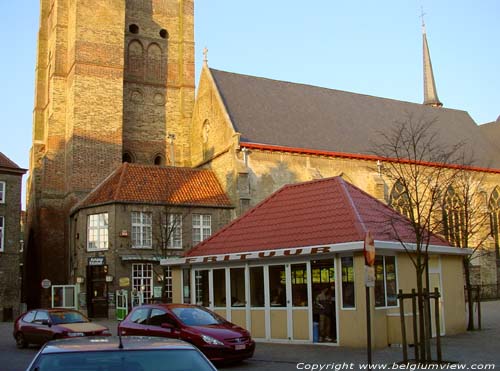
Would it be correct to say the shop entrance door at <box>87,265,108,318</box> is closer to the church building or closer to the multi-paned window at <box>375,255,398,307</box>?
the church building

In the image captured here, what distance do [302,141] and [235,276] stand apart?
19800 mm

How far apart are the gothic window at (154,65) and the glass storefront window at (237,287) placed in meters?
27.1

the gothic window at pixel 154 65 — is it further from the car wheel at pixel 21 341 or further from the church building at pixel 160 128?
the car wheel at pixel 21 341

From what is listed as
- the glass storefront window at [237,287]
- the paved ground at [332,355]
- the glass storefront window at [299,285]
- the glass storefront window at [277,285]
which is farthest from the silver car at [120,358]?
the glass storefront window at [237,287]

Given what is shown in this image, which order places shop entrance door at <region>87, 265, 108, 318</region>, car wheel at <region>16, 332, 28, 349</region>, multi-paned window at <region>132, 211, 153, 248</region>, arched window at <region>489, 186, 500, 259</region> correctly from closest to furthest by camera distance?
1. car wheel at <region>16, 332, 28, 349</region>
2. shop entrance door at <region>87, 265, 108, 318</region>
3. multi-paned window at <region>132, 211, 153, 248</region>
4. arched window at <region>489, 186, 500, 259</region>

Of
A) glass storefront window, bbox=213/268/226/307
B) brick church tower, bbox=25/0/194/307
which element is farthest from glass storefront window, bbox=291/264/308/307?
brick church tower, bbox=25/0/194/307

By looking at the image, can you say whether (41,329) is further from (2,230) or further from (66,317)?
(2,230)

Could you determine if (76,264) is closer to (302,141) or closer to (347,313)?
(302,141)

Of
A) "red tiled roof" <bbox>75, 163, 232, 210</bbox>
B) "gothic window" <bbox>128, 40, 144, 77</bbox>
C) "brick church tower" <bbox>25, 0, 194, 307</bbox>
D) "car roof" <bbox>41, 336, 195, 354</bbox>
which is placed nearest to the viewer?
"car roof" <bbox>41, 336, 195, 354</bbox>

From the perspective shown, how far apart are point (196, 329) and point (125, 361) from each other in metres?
9.21

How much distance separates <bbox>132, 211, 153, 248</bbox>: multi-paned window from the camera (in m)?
33.9

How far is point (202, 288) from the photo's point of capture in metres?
21.1

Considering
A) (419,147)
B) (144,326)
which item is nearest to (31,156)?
(419,147)

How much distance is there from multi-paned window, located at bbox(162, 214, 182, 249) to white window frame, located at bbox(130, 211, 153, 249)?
39.7 inches
